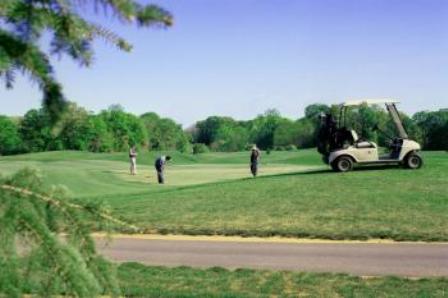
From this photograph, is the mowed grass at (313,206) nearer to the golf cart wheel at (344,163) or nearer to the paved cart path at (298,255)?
the golf cart wheel at (344,163)

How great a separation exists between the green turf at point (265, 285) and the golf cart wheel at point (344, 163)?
15678 mm

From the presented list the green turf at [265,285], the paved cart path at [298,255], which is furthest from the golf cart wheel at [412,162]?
the green turf at [265,285]

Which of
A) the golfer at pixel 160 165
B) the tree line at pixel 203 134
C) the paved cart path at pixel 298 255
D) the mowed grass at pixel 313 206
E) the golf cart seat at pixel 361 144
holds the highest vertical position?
the tree line at pixel 203 134

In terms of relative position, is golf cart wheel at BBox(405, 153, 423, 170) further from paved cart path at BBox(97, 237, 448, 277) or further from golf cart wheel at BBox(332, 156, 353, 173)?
paved cart path at BBox(97, 237, 448, 277)

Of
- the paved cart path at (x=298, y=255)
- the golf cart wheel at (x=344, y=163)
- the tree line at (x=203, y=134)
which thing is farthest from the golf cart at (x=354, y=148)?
the tree line at (x=203, y=134)

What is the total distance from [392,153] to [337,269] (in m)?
16.0

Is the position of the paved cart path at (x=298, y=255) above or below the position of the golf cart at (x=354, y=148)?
below

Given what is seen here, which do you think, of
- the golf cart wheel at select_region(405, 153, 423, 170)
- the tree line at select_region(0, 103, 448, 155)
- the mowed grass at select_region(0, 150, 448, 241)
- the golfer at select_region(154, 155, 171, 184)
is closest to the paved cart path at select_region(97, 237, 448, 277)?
the mowed grass at select_region(0, 150, 448, 241)

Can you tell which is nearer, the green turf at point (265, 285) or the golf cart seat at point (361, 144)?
the green turf at point (265, 285)

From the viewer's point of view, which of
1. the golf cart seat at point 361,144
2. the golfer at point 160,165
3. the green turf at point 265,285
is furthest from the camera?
the golfer at point 160,165

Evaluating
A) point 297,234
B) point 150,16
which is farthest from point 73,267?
point 297,234

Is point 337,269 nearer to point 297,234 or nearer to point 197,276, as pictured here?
point 197,276

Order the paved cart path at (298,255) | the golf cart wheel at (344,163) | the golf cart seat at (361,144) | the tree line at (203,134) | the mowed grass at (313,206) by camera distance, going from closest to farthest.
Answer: the paved cart path at (298,255) → the mowed grass at (313,206) → the golf cart seat at (361,144) → the golf cart wheel at (344,163) → the tree line at (203,134)

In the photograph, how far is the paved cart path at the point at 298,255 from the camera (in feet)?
36.7
